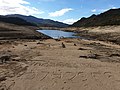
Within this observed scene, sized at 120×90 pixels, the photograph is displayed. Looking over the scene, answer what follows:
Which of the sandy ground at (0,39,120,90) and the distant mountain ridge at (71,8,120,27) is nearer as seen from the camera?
the sandy ground at (0,39,120,90)

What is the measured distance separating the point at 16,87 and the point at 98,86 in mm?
4203

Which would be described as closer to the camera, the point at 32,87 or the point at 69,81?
the point at 32,87

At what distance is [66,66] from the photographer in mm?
14641

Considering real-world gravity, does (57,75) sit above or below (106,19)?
below

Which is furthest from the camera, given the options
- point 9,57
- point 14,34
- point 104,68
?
point 14,34

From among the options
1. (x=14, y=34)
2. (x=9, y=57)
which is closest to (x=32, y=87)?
(x=9, y=57)

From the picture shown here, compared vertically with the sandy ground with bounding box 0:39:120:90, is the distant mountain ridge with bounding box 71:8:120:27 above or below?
above

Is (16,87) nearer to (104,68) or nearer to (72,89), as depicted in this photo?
(72,89)

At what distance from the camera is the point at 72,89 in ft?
34.1

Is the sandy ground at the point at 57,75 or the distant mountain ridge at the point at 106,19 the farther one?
the distant mountain ridge at the point at 106,19

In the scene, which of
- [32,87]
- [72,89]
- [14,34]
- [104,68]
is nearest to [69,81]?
[72,89]

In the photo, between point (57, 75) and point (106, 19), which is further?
point (106, 19)

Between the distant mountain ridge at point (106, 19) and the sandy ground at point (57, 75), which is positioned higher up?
the distant mountain ridge at point (106, 19)

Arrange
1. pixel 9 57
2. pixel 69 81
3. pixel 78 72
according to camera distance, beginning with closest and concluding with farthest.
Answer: pixel 69 81, pixel 78 72, pixel 9 57
